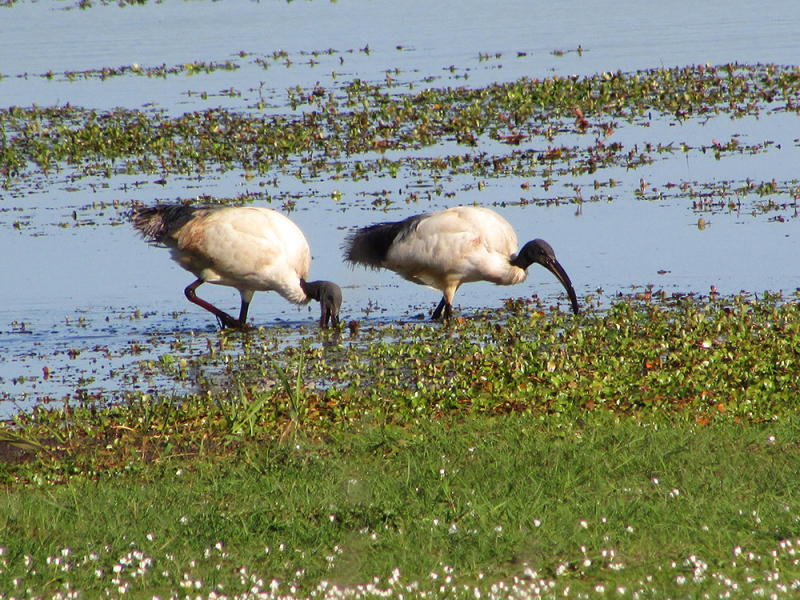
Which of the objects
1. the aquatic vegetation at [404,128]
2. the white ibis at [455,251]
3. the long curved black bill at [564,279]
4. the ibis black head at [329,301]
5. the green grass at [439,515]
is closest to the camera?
the green grass at [439,515]

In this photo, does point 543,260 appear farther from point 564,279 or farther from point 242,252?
point 242,252

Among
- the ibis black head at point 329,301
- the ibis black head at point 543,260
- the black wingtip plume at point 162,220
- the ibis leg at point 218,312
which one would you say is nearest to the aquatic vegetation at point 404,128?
the ibis black head at point 543,260

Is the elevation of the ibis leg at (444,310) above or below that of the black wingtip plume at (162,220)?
below

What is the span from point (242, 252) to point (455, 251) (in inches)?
71.2

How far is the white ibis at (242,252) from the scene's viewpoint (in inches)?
416

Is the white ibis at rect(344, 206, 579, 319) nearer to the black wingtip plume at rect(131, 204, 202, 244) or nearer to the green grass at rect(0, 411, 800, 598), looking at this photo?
the black wingtip plume at rect(131, 204, 202, 244)

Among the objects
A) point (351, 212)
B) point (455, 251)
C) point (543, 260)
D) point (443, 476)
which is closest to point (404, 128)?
point (351, 212)

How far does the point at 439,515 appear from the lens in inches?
203

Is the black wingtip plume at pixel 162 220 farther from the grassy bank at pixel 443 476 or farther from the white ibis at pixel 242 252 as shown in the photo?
the grassy bank at pixel 443 476

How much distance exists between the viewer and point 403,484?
5.60 m

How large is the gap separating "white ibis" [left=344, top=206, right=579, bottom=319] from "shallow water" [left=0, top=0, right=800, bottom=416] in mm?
328

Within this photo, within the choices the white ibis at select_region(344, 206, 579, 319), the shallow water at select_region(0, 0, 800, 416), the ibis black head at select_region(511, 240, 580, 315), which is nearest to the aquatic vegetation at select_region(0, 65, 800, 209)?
the shallow water at select_region(0, 0, 800, 416)

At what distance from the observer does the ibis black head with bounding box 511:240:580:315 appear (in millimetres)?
10344

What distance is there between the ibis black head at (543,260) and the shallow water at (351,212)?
→ 349 mm
